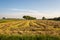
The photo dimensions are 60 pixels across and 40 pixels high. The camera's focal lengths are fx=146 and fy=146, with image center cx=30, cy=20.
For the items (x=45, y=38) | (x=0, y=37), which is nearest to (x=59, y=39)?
(x=45, y=38)

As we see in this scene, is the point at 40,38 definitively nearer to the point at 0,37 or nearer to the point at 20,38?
the point at 20,38

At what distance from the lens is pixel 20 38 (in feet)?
39.0

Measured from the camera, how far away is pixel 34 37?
11.9 metres

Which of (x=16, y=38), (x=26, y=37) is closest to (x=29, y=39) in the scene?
(x=26, y=37)

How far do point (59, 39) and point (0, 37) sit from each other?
4.93 meters

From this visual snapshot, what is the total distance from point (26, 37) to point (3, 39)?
1921 mm

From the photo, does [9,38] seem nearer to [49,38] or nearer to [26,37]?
[26,37]

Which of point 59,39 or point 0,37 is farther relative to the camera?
point 0,37

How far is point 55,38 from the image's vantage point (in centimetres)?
1178

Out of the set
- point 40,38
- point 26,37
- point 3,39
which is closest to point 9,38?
point 3,39

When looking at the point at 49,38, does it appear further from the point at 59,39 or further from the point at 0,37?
the point at 0,37

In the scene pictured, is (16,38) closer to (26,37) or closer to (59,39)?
(26,37)

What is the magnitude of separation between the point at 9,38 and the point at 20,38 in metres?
0.92

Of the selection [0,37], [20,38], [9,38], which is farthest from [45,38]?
[0,37]
